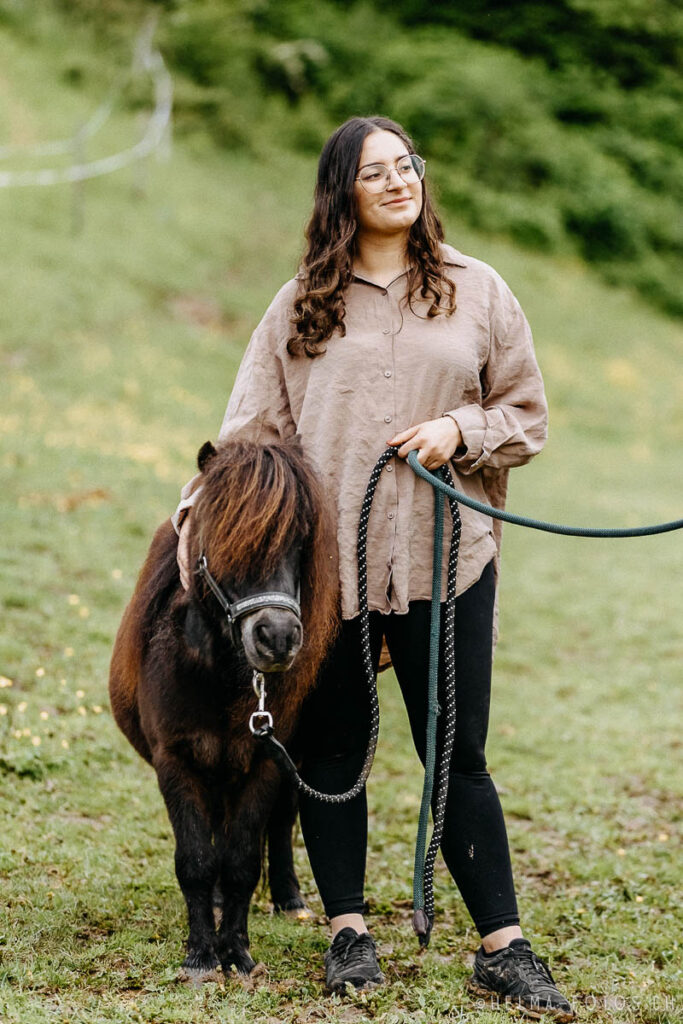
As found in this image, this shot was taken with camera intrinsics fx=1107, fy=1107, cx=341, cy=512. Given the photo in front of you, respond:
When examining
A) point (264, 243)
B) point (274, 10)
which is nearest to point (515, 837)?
point (264, 243)

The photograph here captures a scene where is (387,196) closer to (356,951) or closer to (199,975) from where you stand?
(356,951)

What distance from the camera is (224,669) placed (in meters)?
2.94

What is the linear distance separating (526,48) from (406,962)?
28.8 meters

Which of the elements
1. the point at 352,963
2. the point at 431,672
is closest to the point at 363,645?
the point at 431,672

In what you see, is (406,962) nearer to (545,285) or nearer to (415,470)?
(415,470)

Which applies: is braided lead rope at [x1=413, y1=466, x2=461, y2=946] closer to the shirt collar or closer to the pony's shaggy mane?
the pony's shaggy mane

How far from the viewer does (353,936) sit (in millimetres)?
3041

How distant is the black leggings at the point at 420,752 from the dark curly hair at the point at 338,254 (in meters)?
0.77

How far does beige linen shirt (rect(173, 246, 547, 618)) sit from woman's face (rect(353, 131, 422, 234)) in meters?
0.15

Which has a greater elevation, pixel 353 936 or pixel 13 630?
pixel 13 630

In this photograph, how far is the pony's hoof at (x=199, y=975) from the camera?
9.75 feet

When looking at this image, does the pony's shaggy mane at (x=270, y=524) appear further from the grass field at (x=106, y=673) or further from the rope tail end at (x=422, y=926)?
the grass field at (x=106, y=673)

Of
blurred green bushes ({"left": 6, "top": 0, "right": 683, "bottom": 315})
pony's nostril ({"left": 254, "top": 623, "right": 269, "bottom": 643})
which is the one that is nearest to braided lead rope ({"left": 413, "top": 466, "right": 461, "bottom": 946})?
pony's nostril ({"left": 254, "top": 623, "right": 269, "bottom": 643})

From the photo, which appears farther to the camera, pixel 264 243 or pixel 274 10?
pixel 274 10
